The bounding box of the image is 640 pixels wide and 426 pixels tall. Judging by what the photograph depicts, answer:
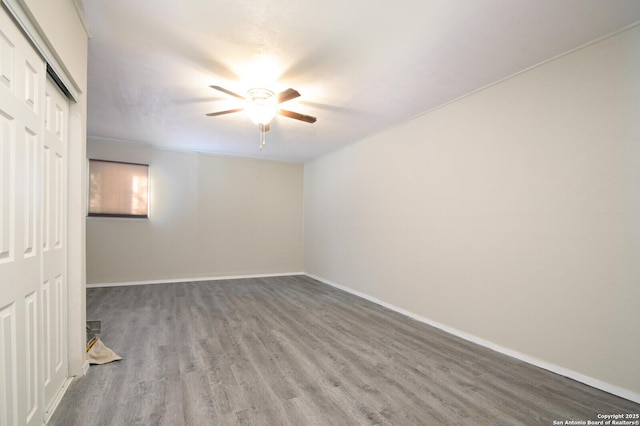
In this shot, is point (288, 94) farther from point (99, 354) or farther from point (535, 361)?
point (535, 361)

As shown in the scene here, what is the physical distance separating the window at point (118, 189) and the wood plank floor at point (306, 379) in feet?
7.55

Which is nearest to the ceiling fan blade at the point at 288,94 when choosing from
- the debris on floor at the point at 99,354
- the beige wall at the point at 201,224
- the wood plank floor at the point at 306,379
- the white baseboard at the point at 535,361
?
the wood plank floor at the point at 306,379

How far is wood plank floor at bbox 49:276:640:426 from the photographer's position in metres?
1.94

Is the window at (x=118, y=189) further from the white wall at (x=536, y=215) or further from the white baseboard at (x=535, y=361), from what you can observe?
the white baseboard at (x=535, y=361)

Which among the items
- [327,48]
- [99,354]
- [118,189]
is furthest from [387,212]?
[118,189]

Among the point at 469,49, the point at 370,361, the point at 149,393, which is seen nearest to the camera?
the point at 149,393

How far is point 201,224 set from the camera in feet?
20.5

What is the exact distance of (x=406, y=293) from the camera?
13.6 ft

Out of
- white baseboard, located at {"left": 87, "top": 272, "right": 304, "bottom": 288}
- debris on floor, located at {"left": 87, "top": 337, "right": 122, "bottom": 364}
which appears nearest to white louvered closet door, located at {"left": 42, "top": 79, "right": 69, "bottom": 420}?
debris on floor, located at {"left": 87, "top": 337, "right": 122, "bottom": 364}

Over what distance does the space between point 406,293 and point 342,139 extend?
2737 millimetres

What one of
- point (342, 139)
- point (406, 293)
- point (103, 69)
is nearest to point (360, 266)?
point (406, 293)

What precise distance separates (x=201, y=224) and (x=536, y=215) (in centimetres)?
568

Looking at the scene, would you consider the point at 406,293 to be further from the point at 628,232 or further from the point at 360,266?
the point at 628,232

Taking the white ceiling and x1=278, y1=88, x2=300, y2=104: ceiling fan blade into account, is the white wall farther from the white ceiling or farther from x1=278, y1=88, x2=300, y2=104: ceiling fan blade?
x1=278, y1=88, x2=300, y2=104: ceiling fan blade
